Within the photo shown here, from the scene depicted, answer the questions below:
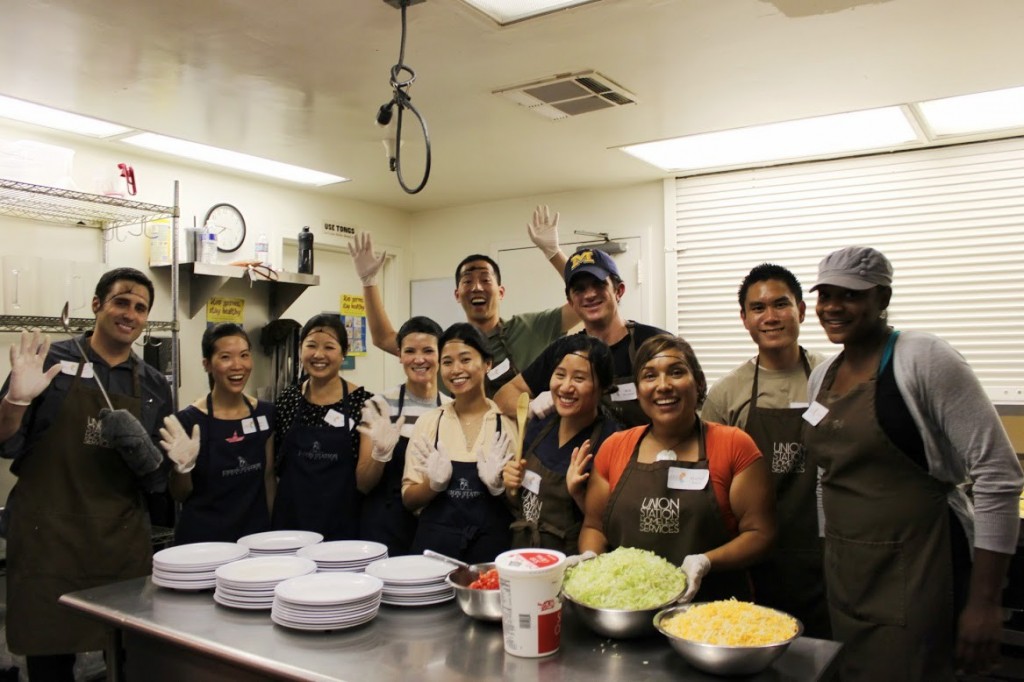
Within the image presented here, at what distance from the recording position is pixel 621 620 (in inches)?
65.4

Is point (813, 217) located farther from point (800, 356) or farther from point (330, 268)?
point (330, 268)

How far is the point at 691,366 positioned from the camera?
2.17 m

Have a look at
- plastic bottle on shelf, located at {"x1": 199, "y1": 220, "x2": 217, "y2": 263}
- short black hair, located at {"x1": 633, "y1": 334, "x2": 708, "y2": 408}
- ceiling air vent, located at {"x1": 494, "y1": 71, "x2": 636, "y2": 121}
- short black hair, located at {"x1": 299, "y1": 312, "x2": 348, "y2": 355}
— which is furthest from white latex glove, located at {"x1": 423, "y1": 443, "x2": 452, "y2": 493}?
plastic bottle on shelf, located at {"x1": 199, "y1": 220, "x2": 217, "y2": 263}

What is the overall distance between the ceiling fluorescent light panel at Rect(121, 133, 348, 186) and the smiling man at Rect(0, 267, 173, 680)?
1.57 metres

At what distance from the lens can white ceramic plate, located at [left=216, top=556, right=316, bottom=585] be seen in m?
1.97

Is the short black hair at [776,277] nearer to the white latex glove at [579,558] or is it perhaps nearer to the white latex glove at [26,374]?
the white latex glove at [579,558]

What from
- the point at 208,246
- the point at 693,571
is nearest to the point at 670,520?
the point at 693,571

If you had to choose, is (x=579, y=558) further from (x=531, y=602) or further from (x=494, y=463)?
(x=494, y=463)

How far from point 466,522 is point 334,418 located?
86cm

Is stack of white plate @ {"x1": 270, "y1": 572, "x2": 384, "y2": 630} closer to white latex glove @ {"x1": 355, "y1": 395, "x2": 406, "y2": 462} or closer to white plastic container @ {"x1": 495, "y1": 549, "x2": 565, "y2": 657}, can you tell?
white plastic container @ {"x1": 495, "y1": 549, "x2": 565, "y2": 657}

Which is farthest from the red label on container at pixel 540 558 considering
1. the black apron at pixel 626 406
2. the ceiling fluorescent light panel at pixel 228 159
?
the ceiling fluorescent light panel at pixel 228 159

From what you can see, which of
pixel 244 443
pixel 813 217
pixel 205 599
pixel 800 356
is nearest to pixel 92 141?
pixel 244 443

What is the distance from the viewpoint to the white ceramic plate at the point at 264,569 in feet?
6.47

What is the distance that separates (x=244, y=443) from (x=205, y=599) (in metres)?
1.08
